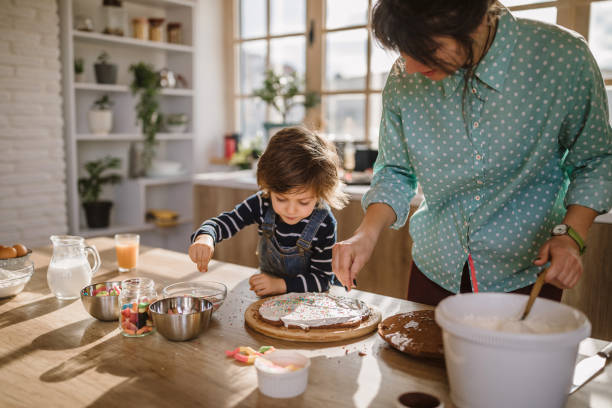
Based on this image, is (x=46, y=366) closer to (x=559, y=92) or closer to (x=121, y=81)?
(x=559, y=92)

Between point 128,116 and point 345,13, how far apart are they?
1677 millimetres

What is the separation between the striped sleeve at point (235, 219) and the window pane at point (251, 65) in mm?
2544

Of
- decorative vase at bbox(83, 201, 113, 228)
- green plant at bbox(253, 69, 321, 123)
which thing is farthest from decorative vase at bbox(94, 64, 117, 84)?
green plant at bbox(253, 69, 321, 123)

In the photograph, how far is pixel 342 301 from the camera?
1293mm

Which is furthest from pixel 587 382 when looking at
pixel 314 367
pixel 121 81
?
pixel 121 81

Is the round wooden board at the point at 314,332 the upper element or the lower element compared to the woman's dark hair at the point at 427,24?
lower

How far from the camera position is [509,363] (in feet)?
2.51

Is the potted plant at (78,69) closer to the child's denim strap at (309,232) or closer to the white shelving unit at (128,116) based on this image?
the white shelving unit at (128,116)

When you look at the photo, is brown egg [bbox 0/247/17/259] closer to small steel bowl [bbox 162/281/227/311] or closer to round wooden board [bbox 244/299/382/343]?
small steel bowl [bbox 162/281/227/311]

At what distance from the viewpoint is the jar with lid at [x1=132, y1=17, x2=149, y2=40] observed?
381 cm

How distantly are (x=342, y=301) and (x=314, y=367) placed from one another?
1.05ft

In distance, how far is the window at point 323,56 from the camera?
3.60 metres

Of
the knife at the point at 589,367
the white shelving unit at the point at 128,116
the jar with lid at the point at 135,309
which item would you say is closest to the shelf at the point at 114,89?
the white shelving unit at the point at 128,116

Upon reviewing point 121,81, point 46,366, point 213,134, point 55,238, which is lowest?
point 46,366
